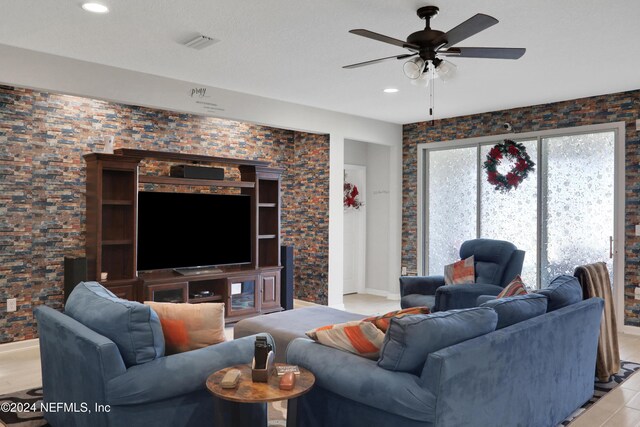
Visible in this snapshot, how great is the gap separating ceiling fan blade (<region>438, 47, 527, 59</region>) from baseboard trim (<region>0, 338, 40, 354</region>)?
440 cm

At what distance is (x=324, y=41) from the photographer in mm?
3928

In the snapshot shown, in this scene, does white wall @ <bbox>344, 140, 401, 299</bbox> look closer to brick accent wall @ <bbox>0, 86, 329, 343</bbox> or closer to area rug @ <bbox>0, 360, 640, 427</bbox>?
brick accent wall @ <bbox>0, 86, 329, 343</bbox>

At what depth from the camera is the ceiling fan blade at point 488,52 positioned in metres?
3.04

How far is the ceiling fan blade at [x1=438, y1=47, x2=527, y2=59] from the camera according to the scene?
3.04m

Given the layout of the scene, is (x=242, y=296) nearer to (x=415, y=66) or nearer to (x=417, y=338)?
(x=415, y=66)

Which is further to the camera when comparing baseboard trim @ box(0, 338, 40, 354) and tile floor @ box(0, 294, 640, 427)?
baseboard trim @ box(0, 338, 40, 354)

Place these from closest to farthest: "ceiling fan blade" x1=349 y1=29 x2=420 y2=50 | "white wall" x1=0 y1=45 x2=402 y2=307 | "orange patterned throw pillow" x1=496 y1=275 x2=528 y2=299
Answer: "ceiling fan blade" x1=349 y1=29 x2=420 y2=50 < "orange patterned throw pillow" x1=496 y1=275 x2=528 y2=299 < "white wall" x1=0 y1=45 x2=402 y2=307

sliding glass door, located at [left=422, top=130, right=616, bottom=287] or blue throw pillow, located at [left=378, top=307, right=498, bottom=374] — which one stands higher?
sliding glass door, located at [left=422, top=130, right=616, bottom=287]

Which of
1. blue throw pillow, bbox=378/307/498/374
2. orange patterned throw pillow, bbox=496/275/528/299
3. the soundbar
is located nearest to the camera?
blue throw pillow, bbox=378/307/498/374

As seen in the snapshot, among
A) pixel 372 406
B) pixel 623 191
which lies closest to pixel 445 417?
pixel 372 406

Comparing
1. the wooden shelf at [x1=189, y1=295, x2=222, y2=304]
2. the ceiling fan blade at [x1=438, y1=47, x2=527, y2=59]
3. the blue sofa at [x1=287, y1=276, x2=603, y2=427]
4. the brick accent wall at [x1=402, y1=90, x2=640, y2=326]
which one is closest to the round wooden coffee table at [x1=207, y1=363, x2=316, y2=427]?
the blue sofa at [x1=287, y1=276, x2=603, y2=427]

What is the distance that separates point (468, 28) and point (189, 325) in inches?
87.0

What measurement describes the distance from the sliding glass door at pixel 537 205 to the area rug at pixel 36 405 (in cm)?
228

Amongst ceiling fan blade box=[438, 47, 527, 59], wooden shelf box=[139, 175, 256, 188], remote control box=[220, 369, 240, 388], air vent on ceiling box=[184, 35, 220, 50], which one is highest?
air vent on ceiling box=[184, 35, 220, 50]
